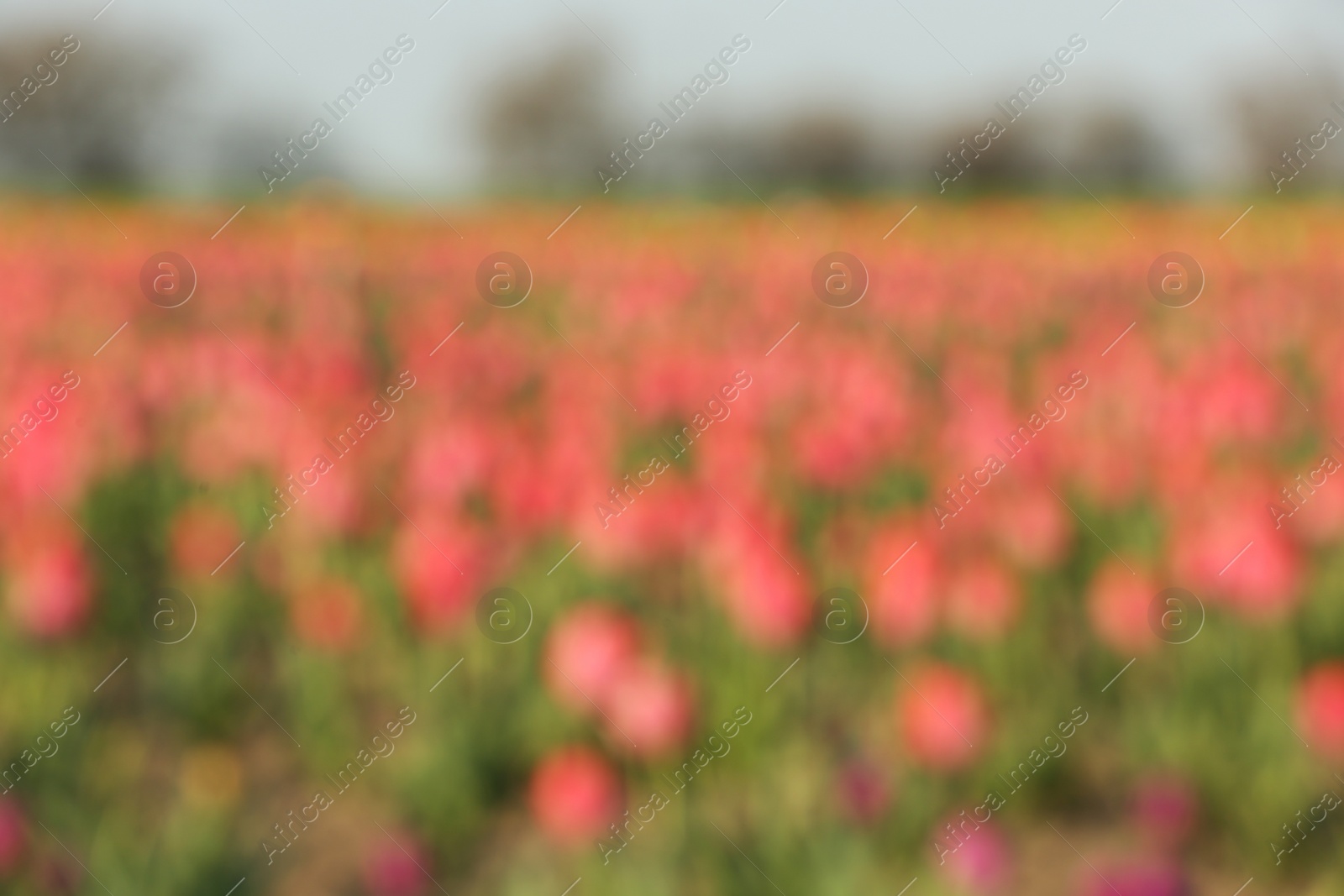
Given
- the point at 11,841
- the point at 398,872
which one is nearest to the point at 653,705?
the point at 398,872

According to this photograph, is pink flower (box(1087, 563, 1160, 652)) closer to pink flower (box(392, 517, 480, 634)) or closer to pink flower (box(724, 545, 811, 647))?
pink flower (box(724, 545, 811, 647))

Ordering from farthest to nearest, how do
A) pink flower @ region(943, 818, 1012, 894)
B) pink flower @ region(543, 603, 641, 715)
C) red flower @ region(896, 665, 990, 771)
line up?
pink flower @ region(543, 603, 641, 715) → red flower @ region(896, 665, 990, 771) → pink flower @ region(943, 818, 1012, 894)

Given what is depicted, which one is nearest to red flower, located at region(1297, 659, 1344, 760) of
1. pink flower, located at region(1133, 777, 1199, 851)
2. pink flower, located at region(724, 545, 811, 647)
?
pink flower, located at region(1133, 777, 1199, 851)

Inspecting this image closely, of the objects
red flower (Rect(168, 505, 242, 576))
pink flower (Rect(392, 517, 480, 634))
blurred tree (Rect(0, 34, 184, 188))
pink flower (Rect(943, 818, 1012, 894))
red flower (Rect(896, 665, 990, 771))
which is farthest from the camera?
blurred tree (Rect(0, 34, 184, 188))

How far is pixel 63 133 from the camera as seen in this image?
838 inches

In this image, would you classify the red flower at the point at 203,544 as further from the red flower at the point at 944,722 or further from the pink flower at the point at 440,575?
the red flower at the point at 944,722

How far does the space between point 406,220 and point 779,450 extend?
760 centimetres

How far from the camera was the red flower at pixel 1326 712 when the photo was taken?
1.51m

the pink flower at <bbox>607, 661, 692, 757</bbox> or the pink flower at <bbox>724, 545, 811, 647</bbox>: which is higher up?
the pink flower at <bbox>607, 661, 692, 757</bbox>

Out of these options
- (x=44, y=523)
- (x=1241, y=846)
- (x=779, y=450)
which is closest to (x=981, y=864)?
(x=1241, y=846)

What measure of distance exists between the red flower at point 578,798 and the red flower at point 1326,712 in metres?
0.88

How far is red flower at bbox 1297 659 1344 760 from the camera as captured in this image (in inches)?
59.4

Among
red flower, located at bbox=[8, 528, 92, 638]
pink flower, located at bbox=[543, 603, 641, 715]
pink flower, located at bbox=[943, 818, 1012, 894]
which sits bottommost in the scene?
pink flower, located at bbox=[943, 818, 1012, 894]

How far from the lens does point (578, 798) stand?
139 cm
